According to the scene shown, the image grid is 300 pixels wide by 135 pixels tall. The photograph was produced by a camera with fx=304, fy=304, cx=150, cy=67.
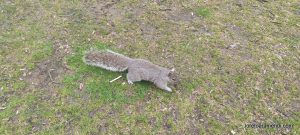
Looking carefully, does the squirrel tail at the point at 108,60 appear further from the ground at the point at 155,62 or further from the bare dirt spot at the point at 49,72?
the bare dirt spot at the point at 49,72

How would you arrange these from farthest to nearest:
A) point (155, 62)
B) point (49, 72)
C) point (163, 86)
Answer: point (155, 62) < point (49, 72) < point (163, 86)

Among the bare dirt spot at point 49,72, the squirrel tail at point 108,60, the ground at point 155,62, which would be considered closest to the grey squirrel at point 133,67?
the squirrel tail at point 108,60

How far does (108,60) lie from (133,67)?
0.30 m

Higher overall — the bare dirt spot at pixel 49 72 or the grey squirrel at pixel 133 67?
the grey squirrel at pixel 133 67

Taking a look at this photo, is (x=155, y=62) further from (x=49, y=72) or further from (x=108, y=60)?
(x=49, y=72)

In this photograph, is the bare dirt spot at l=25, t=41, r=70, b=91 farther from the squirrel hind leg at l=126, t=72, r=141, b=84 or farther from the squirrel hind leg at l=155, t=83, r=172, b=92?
the squirrel hind leg at l=155, t=83, r=172, b=92

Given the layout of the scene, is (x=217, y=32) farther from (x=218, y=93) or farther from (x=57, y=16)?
(x=57, y=16)

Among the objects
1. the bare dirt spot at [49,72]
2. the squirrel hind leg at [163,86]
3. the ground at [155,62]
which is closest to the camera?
the ground at [155,62]

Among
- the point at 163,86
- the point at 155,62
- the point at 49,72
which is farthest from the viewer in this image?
the point at 155,62

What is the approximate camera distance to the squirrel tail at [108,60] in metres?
3.45

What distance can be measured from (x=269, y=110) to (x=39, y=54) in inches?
111

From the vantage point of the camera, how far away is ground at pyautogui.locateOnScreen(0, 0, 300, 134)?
3135 millimetres

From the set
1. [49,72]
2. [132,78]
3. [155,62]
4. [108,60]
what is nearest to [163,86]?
[132,78]

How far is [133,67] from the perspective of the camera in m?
3.42
